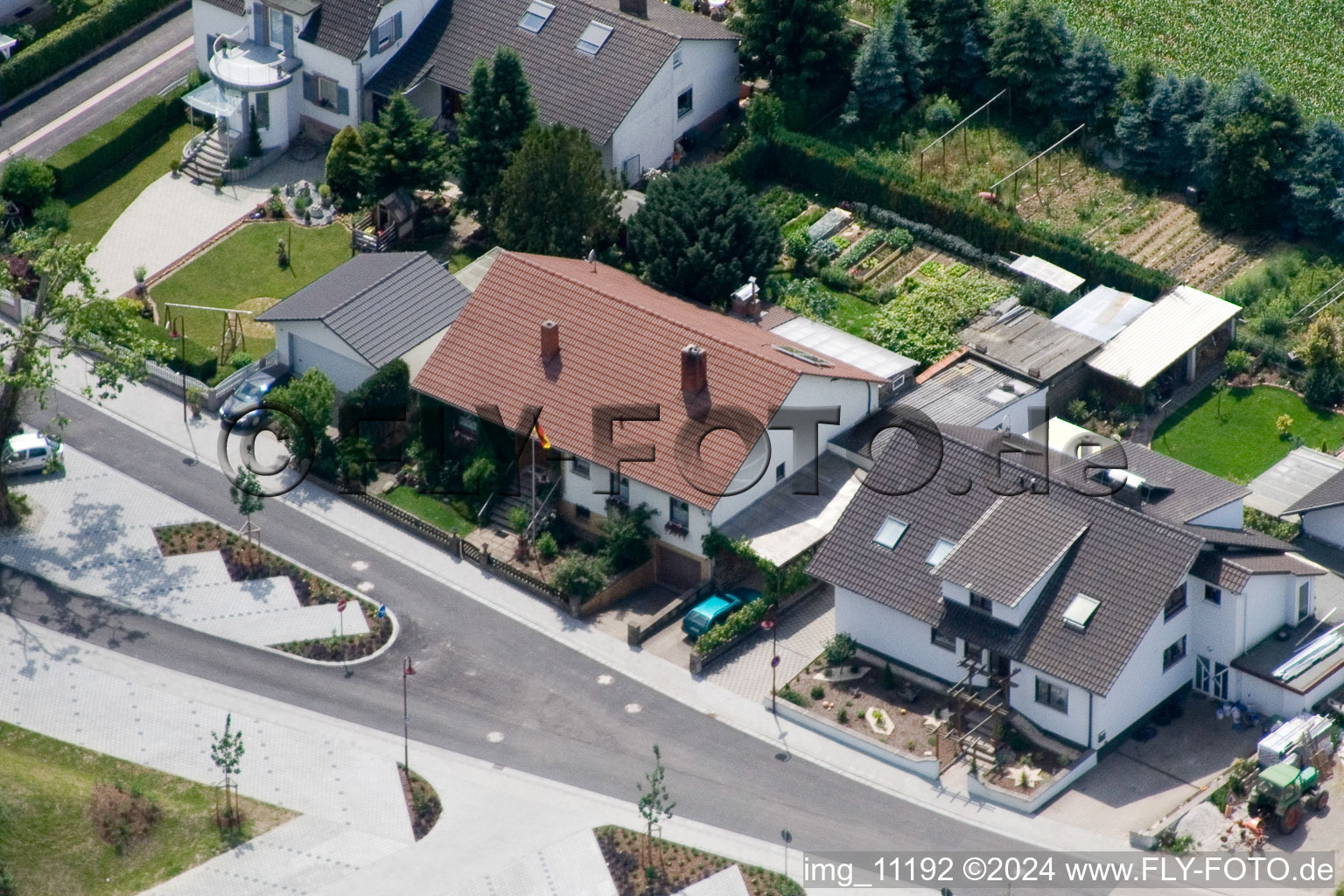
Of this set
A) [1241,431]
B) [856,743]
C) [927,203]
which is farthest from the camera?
[927,203]

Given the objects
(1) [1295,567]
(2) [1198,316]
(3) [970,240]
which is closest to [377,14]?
(3) [970,240]

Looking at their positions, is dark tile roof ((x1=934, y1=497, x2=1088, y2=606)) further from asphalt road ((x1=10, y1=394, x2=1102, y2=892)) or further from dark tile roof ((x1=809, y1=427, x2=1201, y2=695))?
asphalt road ((x1=10, y1=394, x2=1102, y2=892))

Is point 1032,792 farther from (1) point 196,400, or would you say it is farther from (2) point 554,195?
(1) point 196,400

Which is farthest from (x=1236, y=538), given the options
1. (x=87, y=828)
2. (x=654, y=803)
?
(x=87, y=828)

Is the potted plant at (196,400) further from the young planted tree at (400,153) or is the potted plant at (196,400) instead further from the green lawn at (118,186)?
the young planted tree at (400,153)

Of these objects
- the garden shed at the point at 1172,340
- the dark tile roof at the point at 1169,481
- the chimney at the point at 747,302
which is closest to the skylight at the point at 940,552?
the dark tile roof at the point at 1169,481

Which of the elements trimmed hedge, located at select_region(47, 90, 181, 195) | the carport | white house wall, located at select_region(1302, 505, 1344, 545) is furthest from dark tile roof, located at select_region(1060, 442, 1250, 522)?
trimmed hedge, located at select_region(47, 90, 181, 195)

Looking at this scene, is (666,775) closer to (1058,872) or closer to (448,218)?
(1058,872)
